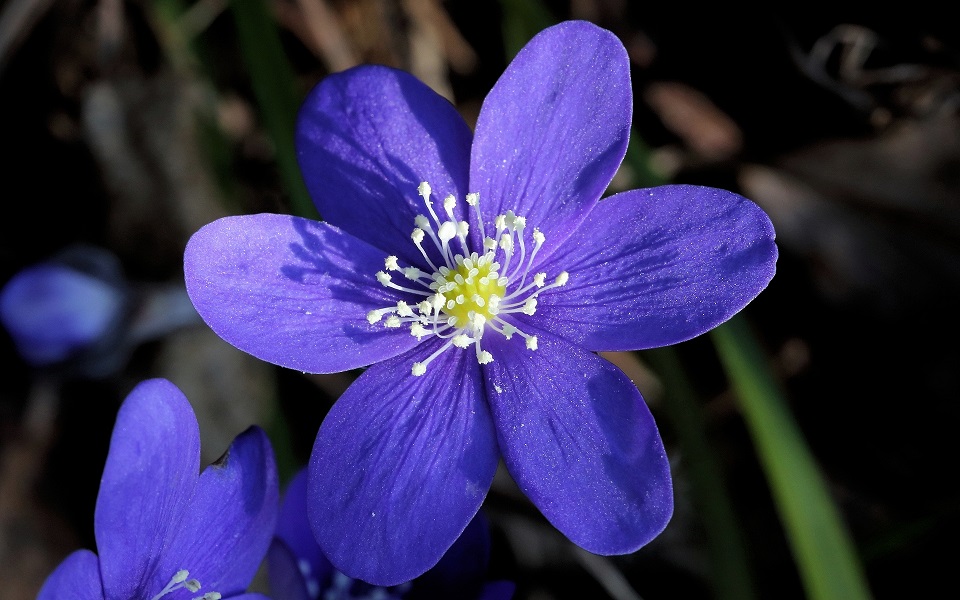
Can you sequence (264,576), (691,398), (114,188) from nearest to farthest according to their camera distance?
1. (691,398)
2. (264,576)
3. (114,188)

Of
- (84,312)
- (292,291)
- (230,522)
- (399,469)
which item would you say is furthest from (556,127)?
(84,312)

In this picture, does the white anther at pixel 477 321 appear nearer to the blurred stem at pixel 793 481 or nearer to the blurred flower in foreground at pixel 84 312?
the blurred stem at pixel 793 481

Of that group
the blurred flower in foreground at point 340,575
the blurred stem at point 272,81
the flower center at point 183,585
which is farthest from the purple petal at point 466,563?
the blurred stem at point 272,81

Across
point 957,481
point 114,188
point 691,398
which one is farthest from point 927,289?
point 114,188

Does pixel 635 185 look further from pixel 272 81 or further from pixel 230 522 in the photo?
pixel 230 522

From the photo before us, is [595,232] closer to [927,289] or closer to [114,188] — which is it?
[927,289]

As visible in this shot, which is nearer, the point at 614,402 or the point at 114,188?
the point at 614,402
